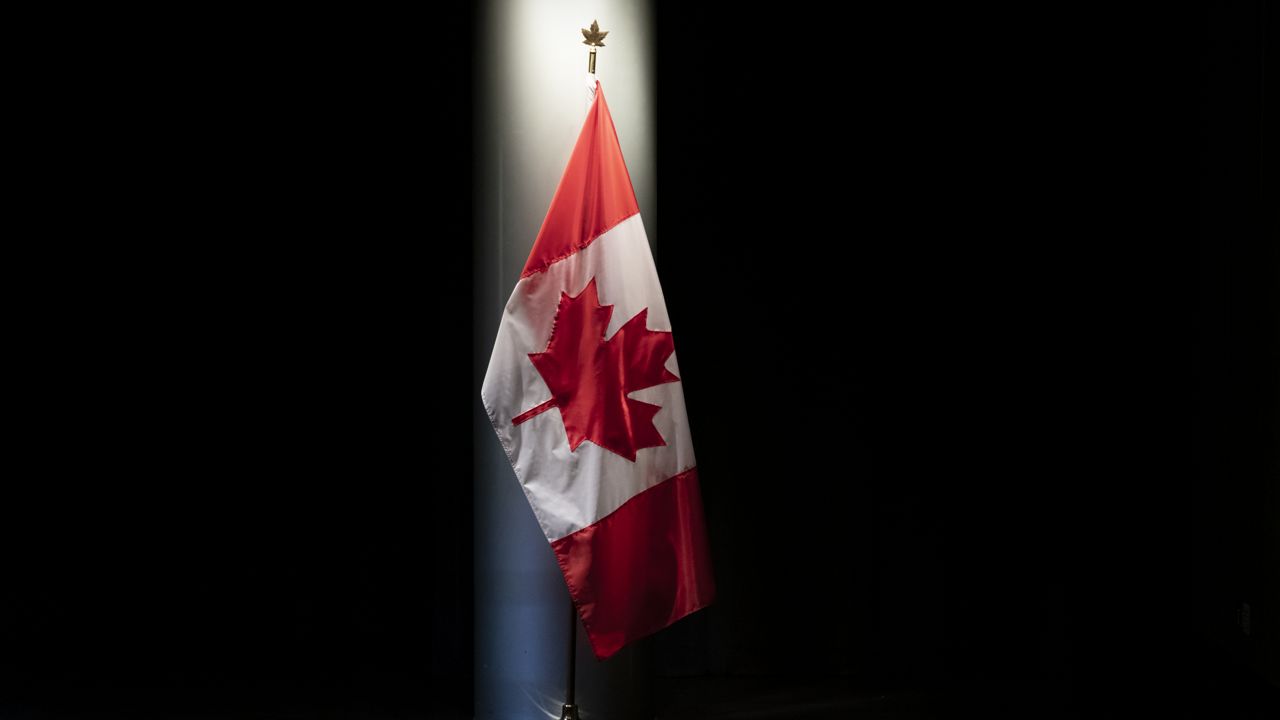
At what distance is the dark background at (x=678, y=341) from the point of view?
11.3 ft

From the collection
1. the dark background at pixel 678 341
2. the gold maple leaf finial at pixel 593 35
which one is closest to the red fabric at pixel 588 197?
the gold maple leaf finial at pixel 593 35

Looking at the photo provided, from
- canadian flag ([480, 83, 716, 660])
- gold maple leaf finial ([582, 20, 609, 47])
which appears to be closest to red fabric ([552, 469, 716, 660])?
canadian flag ([480, 83, 716, 660])

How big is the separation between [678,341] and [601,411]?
980 millimetres

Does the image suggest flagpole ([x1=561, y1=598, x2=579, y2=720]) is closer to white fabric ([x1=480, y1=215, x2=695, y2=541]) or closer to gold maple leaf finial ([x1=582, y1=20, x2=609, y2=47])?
white fabric ([x1=480, y1=215, x2=695, y2=541])

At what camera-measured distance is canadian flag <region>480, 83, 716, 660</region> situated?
8.19 ft

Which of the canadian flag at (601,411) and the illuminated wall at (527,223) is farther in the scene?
the illuminated wall at (527,223)

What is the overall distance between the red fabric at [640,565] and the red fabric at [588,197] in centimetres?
64

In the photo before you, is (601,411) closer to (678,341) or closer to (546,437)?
(546,437)

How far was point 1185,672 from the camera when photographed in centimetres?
342

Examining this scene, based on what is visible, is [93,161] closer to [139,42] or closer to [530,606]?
[139,42]

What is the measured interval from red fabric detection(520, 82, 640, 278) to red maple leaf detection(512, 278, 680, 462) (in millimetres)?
118

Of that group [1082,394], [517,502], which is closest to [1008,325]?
[1082,394]

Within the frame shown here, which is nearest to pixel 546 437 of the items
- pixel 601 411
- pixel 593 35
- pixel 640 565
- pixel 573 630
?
pixel 601 411

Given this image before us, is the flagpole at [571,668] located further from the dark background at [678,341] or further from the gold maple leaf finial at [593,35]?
the gold maple leaf finial at [593,35]
